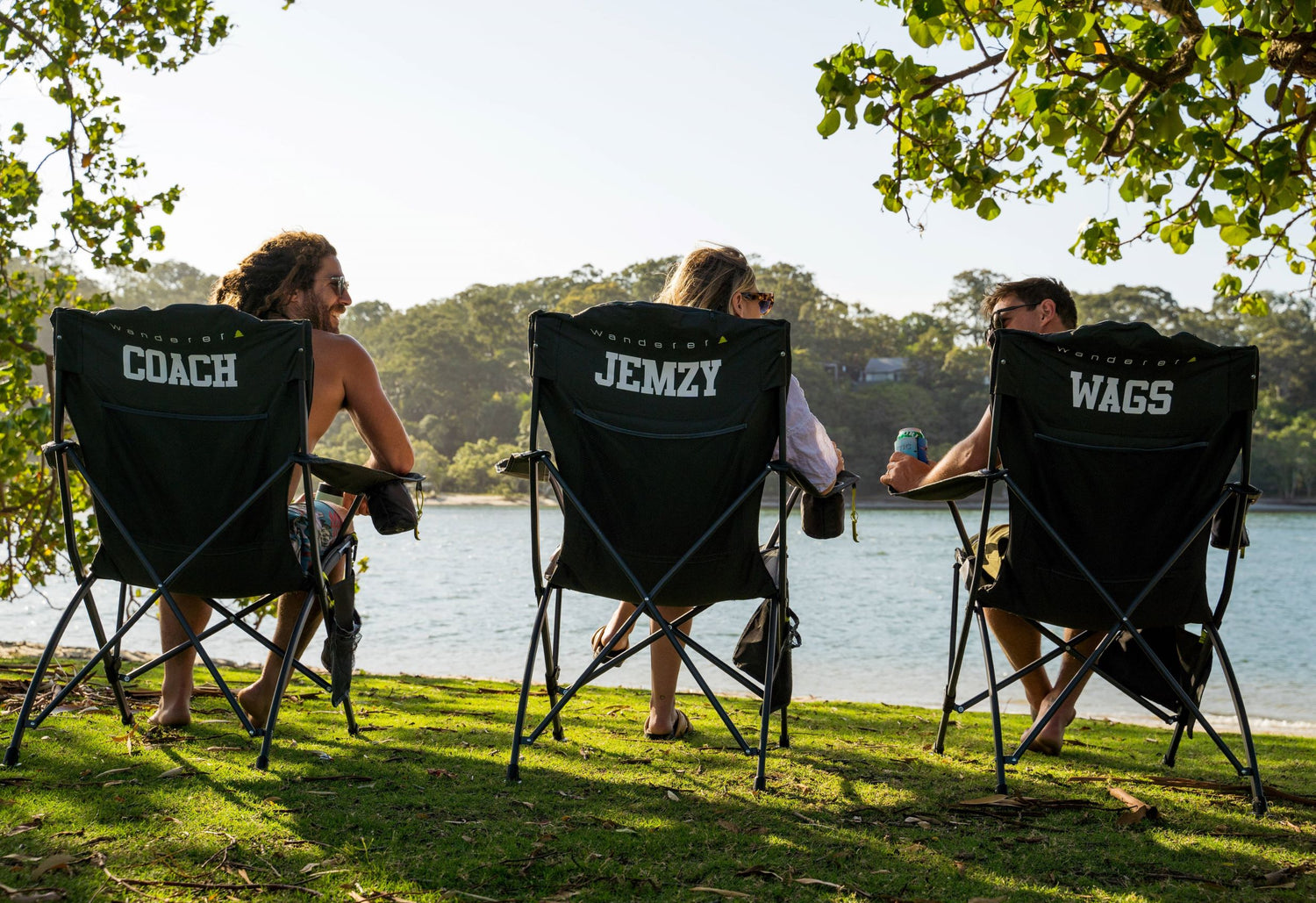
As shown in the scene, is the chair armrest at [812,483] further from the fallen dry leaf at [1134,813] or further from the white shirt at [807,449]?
the fallen dry leaf at [1134,813]

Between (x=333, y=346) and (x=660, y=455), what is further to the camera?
(x=333, y=346)

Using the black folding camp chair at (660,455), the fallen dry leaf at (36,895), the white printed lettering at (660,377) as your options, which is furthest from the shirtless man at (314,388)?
the fallen dry leaf at (36,895)

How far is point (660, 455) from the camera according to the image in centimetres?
264

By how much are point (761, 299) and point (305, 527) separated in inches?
55.4

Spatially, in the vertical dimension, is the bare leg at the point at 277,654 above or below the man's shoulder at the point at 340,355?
below

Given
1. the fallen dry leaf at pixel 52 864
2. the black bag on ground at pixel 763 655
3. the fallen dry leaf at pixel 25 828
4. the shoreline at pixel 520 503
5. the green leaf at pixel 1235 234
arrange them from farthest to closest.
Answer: the shoreline at pixel 520 503
the green leaf at pixel 1235 234
the black bag on ground at pixel 763 655
the fallen dry leaf at pixel 25 828
the fallen dry leaf at pixel 52 864

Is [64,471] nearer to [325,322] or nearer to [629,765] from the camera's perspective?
[325,322]

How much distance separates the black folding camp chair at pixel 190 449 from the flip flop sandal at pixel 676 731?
972 millimetres

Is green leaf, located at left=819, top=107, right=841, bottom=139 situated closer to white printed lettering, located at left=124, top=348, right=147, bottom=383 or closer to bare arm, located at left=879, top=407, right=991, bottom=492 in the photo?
bare arm, located at left=879, top=407, right=991, bottom=492

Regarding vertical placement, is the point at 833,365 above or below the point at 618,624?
above

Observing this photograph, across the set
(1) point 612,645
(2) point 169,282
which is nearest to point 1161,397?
(1) point 612,645

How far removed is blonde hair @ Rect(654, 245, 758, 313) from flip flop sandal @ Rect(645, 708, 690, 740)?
3.83 ft

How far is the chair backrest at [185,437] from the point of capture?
2.54 meters

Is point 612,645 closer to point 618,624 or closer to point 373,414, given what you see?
point 618,624
